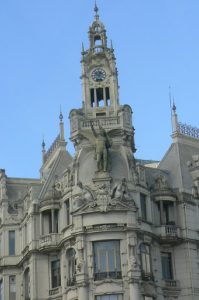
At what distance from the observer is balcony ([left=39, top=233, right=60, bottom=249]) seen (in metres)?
67.4

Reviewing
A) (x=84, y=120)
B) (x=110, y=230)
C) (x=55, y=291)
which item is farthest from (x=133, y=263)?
(x=84, y=120)

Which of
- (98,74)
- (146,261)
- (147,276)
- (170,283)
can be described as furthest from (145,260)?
(98,74)

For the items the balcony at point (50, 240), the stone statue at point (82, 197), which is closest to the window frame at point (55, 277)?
the balcony at point (50, 240)

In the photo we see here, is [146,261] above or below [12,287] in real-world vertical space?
above

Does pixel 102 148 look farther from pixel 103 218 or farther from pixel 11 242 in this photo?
pixel 11 242

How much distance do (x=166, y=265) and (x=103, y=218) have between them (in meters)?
7.74

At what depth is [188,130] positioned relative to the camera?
78562 millimetres

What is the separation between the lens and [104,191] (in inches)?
2564

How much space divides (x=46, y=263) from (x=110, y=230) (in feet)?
25.6

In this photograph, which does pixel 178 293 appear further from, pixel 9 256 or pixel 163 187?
pixel 9 256

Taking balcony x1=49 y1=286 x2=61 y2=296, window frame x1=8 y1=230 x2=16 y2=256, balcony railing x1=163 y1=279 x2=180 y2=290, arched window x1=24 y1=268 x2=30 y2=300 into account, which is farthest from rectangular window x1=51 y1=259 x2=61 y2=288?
balcony railing x1=163 y1=279 x2=180 y2=290

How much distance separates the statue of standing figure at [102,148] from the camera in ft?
219

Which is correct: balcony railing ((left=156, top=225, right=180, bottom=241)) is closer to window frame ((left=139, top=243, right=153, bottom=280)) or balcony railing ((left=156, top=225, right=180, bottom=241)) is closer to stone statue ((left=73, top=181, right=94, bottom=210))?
window frame ((left=139, top=243, right=153, bottom=280))

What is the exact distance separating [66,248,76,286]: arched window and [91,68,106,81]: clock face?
1612 centimetres
